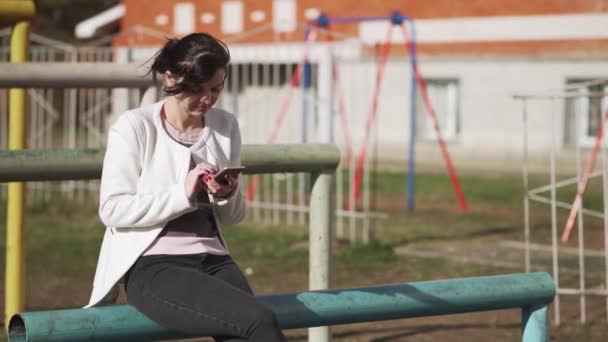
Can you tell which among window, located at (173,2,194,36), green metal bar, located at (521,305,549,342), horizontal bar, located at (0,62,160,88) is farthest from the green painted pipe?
window, located at (173,2,194,36)

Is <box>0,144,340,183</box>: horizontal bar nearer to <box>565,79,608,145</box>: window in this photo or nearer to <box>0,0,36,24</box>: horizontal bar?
<box>0,0,36,24</box>: horizontal bar

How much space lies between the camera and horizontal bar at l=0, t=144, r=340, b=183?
4.02m

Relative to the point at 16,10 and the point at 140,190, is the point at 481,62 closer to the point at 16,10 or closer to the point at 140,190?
the point at 16,10

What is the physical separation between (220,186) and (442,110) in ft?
57.5

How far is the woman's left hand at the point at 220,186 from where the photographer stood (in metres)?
3.38

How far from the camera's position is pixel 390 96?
67.1 ft

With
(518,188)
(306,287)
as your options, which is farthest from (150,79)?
(518,188)

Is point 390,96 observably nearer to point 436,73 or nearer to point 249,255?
point 436,73

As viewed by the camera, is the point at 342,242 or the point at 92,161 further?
the point at 342,242

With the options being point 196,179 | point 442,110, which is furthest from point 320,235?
point 442,110

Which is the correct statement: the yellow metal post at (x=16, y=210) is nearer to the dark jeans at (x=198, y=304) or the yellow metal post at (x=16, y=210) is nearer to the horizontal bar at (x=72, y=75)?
the horizontal bar at (x=72, y=75)

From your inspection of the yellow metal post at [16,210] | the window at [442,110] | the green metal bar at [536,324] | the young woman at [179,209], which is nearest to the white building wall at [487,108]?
the window at [442,110]

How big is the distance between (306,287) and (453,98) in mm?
12719

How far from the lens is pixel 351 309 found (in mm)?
3535
